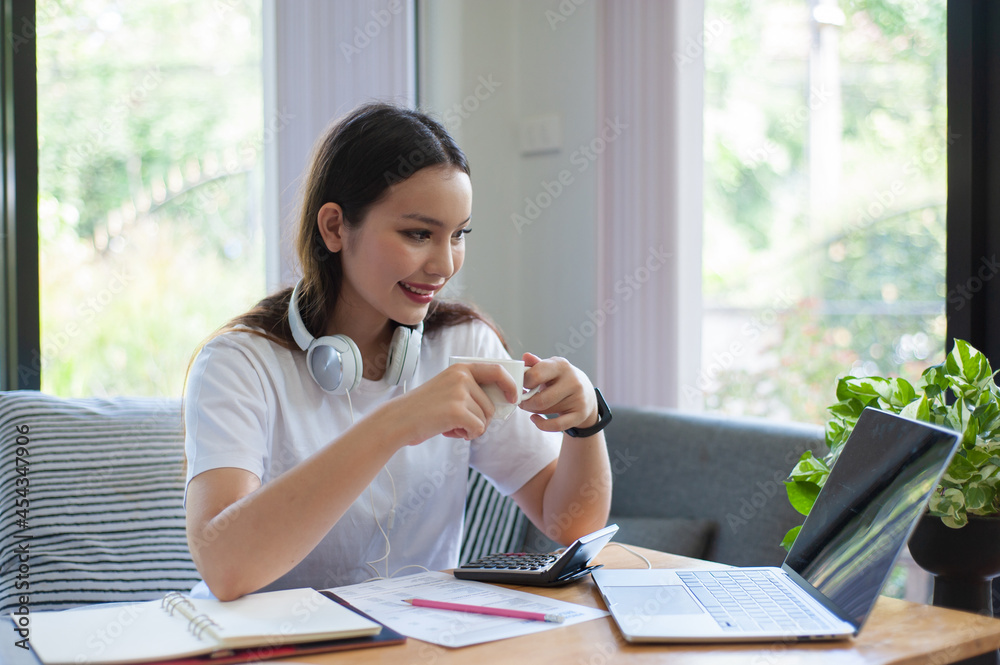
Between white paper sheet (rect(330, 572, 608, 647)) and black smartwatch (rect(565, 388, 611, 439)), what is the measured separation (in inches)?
12.6

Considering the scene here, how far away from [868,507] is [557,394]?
16.2 inches

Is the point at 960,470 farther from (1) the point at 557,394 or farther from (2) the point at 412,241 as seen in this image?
(2) the point at 412,241

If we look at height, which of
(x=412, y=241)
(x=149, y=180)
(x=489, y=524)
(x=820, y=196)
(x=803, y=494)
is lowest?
(x=489, y=524)

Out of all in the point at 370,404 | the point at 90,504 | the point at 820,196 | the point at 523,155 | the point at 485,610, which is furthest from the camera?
the point at 820,196

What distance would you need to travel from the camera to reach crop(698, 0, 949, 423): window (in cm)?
351

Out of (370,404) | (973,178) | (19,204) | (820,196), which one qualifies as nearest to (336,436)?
(370,404)

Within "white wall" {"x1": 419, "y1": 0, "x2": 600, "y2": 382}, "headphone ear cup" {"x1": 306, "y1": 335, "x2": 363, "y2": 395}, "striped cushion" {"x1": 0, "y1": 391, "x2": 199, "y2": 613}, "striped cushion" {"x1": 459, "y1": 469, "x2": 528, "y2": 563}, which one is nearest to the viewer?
"headphone ear cup" {"x1": 306, "y1": 335, "x2": 363, "y2": 395}

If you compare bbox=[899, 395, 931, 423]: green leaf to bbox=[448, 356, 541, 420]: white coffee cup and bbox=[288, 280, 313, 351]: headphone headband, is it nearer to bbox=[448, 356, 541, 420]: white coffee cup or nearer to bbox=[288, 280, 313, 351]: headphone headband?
bbox=[448, 356, 541, 420]: white coffee cup

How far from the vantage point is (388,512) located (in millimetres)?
1348

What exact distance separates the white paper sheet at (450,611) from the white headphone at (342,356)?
0.33 m

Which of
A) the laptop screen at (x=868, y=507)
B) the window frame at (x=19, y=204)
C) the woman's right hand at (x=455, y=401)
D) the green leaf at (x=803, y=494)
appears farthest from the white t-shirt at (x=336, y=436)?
the window frame at (x=19, y=204)

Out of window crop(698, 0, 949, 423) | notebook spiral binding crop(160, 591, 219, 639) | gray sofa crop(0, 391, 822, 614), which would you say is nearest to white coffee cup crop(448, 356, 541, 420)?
notebook spiral binding crop(160, 591, 219, 639)

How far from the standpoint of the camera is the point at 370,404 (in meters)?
1.37

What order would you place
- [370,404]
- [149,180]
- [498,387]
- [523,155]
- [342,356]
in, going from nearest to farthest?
[498,387] < [342,356] < [370,404] < [523,155] < [149,180]
